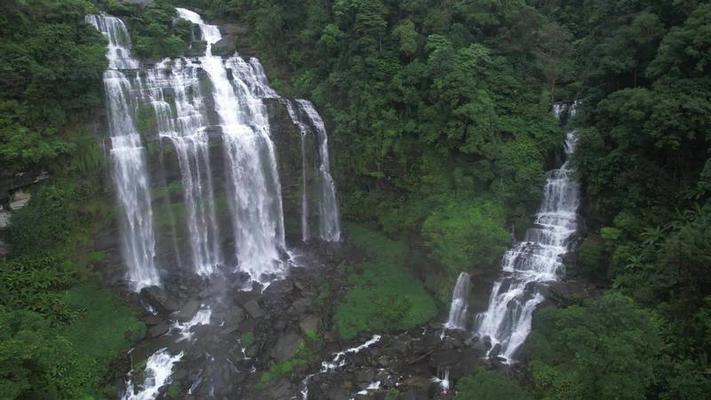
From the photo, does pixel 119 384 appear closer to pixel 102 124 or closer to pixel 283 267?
pixel 283 267

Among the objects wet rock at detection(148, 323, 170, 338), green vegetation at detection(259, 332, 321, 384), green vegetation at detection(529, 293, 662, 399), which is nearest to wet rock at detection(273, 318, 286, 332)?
green vegetation at detection(259, 332, 321, 384)

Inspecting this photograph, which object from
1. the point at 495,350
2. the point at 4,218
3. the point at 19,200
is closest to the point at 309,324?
the point at 495,350

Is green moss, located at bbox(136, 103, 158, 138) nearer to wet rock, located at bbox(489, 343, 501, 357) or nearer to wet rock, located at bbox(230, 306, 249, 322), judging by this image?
wet rock, located at bbox(230, 306, 249, 322)

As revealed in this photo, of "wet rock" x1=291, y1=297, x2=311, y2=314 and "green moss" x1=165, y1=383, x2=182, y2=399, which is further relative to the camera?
"wet rock" x1=291, y1=297, x2=311, y2=314

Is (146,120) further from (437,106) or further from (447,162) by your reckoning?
(447,162)

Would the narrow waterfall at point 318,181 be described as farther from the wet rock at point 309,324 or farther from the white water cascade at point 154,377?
the white water cascade at point 154,377

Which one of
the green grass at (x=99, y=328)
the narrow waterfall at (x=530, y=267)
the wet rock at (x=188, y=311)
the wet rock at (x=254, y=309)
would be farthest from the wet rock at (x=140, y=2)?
the narrow waterfall at (x=530, y=267)
